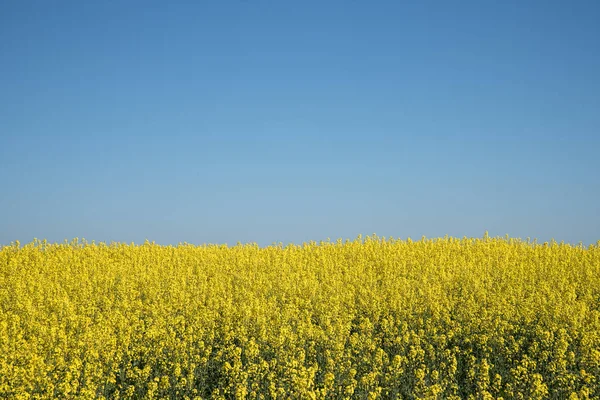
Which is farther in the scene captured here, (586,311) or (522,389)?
(586,311)

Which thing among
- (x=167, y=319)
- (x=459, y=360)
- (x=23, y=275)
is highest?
(x=23, y=275)

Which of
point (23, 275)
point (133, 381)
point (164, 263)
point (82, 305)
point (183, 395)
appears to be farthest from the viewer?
point (164, 263)

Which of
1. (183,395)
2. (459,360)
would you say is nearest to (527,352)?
(459,360)

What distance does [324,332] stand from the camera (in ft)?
36.6

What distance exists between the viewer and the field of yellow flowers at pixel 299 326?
30.9 ft

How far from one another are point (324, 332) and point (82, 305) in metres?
6.43

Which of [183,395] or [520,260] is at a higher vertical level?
[520,260]

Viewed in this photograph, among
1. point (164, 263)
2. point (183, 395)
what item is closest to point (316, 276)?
point (164, 263)

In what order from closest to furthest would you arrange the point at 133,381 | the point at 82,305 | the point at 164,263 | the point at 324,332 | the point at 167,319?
the point at 133,381, the point at 324,332, the point at 167,319, the point at 82,305, the point at 164,263

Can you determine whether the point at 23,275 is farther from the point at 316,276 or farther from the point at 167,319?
the point at 316,276

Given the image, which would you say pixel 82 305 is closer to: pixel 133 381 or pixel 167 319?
pixel 167 319

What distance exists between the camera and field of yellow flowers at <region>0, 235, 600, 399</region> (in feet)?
30.9

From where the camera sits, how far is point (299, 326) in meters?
11.1

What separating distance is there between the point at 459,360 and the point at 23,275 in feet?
42.5
